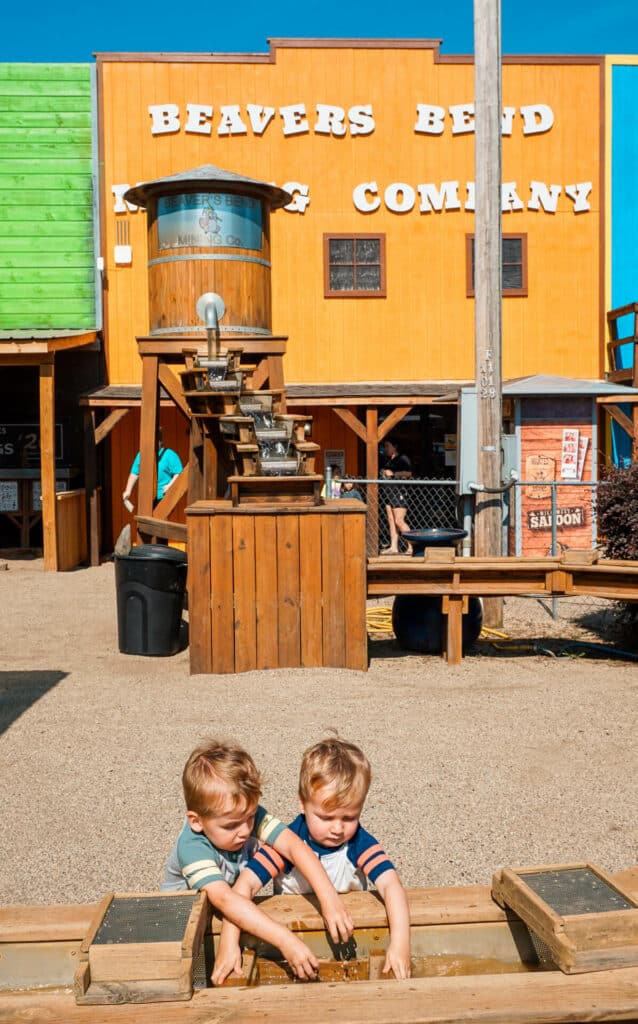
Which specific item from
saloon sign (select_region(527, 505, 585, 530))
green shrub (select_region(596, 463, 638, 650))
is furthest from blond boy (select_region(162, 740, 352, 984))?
saloon sign (select_region(527, 505, 585, 530))

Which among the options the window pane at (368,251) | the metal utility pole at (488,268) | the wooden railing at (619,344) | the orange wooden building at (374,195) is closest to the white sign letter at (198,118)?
the orange wooden building at (374,195)

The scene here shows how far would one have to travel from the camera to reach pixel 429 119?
57.3 ft

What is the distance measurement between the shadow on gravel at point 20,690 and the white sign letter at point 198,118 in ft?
36.7

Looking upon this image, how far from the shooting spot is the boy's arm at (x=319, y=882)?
2.97 m

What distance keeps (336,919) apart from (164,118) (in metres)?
16.1

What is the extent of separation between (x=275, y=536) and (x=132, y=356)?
9.66m

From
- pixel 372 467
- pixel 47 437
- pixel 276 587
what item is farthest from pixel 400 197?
pixel 276 587

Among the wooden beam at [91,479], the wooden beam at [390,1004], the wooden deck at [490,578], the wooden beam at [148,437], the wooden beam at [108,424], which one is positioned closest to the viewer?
the wooden beam at [390,1004]

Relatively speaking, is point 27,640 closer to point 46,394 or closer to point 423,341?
point 46,394

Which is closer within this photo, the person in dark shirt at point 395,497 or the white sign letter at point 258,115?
the person in dark shirt at point 395,497

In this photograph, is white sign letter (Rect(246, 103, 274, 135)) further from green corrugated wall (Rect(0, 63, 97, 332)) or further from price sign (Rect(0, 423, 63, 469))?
price sign (Rect(0, 423, 63, 469))

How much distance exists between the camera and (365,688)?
25.9ft

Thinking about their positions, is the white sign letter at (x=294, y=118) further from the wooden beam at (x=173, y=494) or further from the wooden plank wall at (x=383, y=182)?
the wooden beam at (x=173, y=494)

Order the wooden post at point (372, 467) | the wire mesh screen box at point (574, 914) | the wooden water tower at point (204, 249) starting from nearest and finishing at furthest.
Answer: the wire mesh screen box at point (574, 914), the wooden water tower at point (204, 249), the wooden post at point (372, 467)
